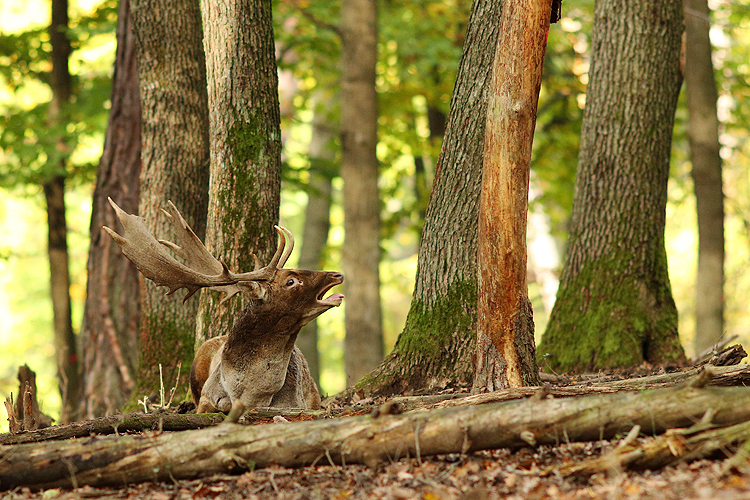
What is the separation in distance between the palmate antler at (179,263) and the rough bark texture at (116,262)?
4911mm

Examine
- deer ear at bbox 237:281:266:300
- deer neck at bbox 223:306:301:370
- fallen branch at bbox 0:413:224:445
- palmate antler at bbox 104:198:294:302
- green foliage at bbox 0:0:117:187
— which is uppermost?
green foliage at bbox 0:0:117:187

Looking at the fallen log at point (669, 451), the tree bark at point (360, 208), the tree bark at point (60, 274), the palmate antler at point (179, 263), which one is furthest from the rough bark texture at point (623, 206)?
the tree bark at point (60, 274)

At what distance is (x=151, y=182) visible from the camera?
29.0ft

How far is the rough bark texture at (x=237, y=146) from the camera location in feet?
23.5

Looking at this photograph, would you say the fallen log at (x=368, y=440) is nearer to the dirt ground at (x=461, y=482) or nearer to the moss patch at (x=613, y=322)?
the dirt ground at (x=461, y=482)

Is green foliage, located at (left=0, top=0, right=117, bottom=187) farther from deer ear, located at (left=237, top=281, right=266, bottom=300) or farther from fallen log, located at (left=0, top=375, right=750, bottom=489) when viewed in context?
fallen log, located at (left=0, top=375, right=750, bottom=489)

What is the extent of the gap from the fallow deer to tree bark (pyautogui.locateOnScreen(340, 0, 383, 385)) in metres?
5.42

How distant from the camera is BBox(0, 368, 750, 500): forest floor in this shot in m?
3.77

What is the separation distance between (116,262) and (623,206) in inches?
290

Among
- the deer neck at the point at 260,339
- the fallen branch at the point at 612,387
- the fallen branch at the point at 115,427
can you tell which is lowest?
the fallen branch at the point at 115,427

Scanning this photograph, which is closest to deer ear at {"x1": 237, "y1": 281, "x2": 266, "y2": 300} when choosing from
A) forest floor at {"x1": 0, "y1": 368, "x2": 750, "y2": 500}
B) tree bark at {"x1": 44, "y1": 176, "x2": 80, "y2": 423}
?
forest floor at {"x1": 0, "y1": 368, "x2": 750, "y2": 500}

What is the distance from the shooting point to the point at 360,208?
12297 millimetres

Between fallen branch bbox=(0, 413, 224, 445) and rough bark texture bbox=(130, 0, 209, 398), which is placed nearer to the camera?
fallen branch bbox=(0, 413, 224, 445)

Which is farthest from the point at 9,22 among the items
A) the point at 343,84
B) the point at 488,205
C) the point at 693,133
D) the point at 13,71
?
the point at 488,205
